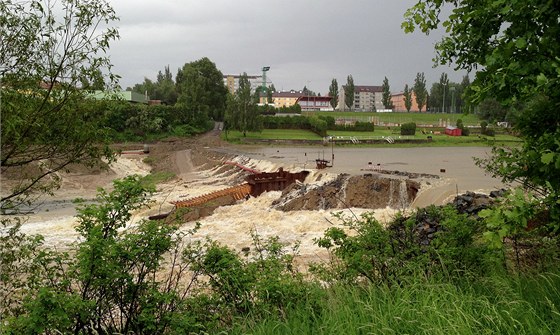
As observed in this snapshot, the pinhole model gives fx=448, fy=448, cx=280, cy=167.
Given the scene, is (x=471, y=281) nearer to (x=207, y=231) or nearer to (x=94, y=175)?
(x=207, y=231)

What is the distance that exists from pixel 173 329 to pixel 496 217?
3481 millimetres

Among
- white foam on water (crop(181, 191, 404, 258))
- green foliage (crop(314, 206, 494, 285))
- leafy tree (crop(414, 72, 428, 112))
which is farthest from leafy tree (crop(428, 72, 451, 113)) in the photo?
green foliage (crop(314, 206, 494, 285))

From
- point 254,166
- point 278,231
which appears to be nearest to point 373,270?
point 278,231

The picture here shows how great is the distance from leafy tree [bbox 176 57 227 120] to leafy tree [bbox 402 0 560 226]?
67.3 metres

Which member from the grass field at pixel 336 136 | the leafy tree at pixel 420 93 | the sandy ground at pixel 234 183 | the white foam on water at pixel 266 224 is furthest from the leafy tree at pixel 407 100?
the white foam on water at pixel 266 224

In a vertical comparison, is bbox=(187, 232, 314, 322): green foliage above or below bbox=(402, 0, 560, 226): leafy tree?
below

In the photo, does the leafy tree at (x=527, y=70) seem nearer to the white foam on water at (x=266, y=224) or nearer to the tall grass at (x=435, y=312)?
the tall grass at (x=435, y=312)

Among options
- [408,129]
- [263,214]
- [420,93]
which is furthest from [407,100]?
[263,214]

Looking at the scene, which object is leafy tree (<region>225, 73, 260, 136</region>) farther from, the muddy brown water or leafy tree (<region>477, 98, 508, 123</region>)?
leafy tree (<region>477, 98, 508, 123</region>)

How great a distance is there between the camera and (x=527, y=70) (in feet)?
12.1

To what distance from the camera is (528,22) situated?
3.95 meters

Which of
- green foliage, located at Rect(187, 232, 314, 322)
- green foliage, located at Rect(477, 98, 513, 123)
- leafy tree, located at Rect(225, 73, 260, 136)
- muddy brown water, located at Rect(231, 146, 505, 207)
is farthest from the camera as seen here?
leafy tree, located at Rect(225, 73, 260, 136)

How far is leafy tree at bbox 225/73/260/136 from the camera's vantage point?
65188 millimetres

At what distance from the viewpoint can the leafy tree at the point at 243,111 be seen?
65.2 meters
